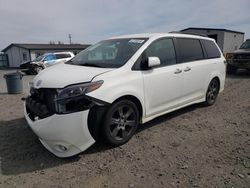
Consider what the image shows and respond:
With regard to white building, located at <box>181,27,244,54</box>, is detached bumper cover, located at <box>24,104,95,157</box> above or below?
below

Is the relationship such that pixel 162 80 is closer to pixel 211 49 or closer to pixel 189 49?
pixel 189 49

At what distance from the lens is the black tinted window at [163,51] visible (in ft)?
13.1

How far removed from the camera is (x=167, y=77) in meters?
4.12

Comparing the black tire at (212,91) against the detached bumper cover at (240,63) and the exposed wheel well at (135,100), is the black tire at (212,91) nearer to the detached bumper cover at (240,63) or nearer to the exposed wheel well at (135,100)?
the exposed wheel well at (135,100)

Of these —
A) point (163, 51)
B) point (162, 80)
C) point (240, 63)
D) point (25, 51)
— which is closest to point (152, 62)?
point (162, 80)

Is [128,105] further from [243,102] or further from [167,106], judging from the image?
[243,102]

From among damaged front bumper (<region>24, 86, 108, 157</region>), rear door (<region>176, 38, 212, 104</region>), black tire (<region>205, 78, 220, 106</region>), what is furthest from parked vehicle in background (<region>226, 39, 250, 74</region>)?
damaged front bumper (<region>24, 86, 108, 157</region>)

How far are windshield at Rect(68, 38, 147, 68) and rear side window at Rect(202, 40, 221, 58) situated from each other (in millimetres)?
2132

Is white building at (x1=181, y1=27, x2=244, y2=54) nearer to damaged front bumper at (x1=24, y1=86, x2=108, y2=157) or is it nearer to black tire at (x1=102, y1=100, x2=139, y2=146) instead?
black tire at (x1=102, y1=100, x2=139, y2=146)

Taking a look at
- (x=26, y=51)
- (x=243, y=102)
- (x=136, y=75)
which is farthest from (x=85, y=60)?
(x=26, y=51)

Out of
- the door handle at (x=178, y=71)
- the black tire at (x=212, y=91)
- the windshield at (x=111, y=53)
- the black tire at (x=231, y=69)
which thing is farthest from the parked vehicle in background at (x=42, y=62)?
the door handle at (x=178, y=71)

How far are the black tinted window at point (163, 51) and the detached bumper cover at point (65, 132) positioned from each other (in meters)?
1.72

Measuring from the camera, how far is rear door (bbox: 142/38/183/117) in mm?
3863

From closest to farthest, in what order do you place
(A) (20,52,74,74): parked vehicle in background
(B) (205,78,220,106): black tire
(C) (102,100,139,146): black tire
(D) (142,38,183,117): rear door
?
(C) (102,100,139,146): black tire, (D) (142,38,183,117): rear door, (B) (205,78,220,106): black tire, (A) (20,52,74,74): parked vehicle in background
